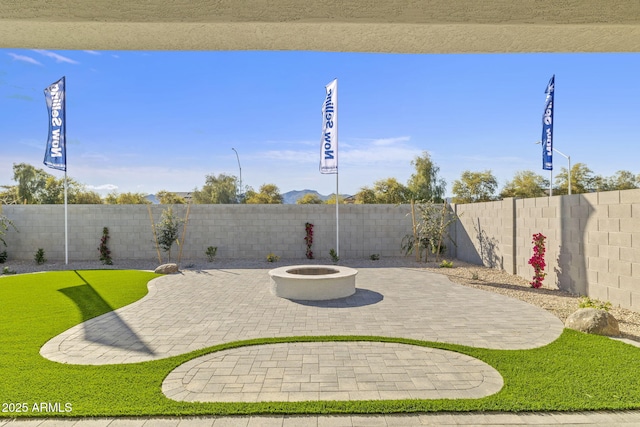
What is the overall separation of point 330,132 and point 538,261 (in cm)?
818

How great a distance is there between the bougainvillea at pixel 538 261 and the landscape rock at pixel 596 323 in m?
3.55

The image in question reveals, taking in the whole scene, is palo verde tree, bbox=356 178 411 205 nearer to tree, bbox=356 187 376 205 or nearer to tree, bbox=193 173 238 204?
tree, bbox=356 187 376 205

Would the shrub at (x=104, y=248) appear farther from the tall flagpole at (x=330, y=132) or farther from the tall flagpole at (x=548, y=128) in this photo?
the tall flagpole at (x=548, y=128)

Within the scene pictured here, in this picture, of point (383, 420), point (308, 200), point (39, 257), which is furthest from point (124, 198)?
point (383, 420)

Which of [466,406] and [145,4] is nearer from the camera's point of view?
[145,4]

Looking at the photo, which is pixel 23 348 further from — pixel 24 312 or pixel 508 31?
pixel 508 31

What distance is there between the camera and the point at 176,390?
3.85 metres

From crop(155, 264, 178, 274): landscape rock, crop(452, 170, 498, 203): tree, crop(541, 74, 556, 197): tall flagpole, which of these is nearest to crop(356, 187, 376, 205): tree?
crop(452, 170, 498, 203): tree

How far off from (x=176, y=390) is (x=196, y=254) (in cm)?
1202

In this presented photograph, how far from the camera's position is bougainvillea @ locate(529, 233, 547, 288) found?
9234 millimetres

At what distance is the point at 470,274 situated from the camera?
37.0ft

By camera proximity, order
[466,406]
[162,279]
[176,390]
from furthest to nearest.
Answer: [162,279] < [176,390] < [466,406]

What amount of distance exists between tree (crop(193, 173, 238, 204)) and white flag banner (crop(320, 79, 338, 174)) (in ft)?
101

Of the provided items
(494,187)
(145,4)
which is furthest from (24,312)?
(494,187)
